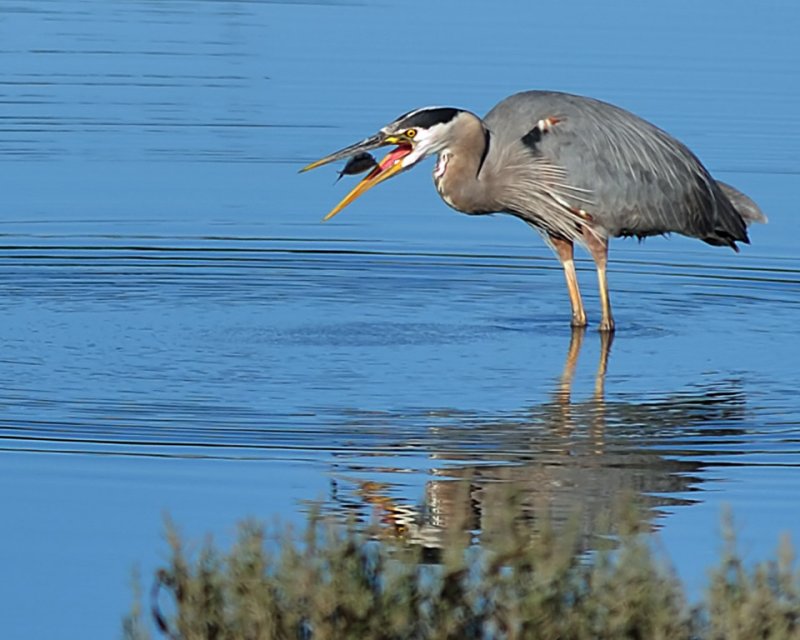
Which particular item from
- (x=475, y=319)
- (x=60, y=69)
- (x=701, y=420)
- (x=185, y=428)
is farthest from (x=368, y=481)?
(x=60, y=69)

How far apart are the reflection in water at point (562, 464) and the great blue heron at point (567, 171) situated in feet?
5.68

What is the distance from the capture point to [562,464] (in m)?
9.26

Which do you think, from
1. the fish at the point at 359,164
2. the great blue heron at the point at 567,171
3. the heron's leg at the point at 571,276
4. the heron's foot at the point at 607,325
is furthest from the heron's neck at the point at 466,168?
the heron's foot at the point at 607,325

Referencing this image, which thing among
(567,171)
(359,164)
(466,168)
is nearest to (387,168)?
(359,164)

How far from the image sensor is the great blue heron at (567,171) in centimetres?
1235

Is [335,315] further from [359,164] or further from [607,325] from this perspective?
[607,325]

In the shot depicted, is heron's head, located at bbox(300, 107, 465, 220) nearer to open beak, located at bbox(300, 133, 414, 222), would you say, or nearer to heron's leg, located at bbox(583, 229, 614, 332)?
open beak, located at bbox(300, 133, 414, 222)

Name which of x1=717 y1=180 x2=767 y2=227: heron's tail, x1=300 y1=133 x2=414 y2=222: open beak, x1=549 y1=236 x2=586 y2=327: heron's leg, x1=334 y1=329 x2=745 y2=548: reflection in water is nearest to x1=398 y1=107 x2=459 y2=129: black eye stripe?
x1=300 y1=133 x2=414 y2=222: open beak

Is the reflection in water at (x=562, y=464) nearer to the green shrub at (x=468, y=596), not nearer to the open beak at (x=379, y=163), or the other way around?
the green shrub at (x=468, y=596)

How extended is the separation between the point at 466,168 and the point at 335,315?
1.09 metres

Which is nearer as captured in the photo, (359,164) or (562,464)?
(562,464)

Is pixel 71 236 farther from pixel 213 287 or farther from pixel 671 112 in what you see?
pixel 671 112

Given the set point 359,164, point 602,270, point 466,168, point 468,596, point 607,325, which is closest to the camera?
point 468,596

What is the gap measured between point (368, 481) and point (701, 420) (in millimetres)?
2073
